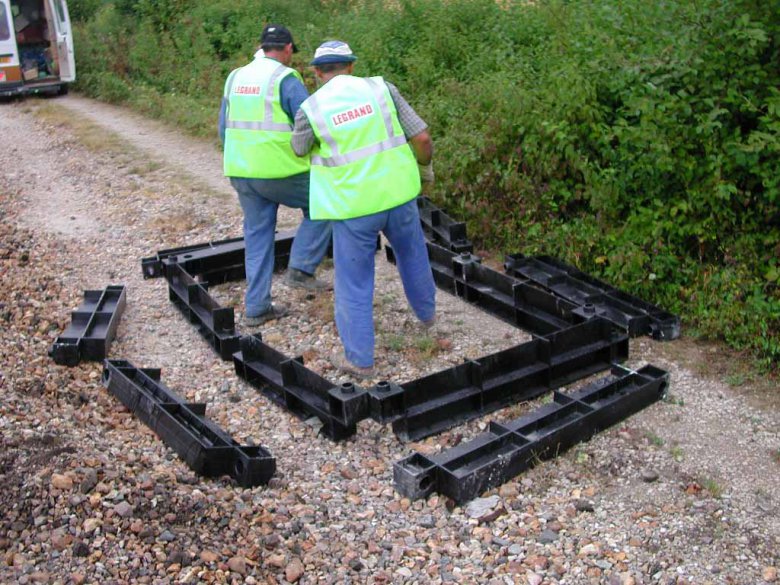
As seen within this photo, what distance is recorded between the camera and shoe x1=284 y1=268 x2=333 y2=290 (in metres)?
7.82

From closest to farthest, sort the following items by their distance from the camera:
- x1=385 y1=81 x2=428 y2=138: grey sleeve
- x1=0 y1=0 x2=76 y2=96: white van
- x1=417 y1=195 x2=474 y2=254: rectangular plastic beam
Answer: x1=385 y1=81 x2=428 y2=138: grey sleeve
x1=417 y1=195 x2=474 y2=254: rectangular plastic beam
x1=0 y1=0 x2=76 y2=96: white van

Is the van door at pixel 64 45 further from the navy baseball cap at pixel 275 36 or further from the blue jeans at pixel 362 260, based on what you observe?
the blue jeans at pixel 362 260

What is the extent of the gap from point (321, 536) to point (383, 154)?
7.87ft

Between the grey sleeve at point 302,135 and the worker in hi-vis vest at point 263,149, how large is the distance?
71 centimetres

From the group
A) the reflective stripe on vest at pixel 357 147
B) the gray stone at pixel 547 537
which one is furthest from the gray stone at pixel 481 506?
the reflective stripe on vest at pixel 357 147

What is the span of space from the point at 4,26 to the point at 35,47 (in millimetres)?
1816

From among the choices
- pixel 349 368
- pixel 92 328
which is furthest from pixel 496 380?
pixel 92 328

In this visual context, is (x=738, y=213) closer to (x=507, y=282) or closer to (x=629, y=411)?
(x=507, y=282)

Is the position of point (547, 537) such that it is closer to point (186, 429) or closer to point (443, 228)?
point (186, 429)

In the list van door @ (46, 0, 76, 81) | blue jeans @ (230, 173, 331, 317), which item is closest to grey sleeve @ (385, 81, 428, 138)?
blue jeans @ (230, 173, 331, 317)

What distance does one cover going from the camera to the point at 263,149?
22.2 feet

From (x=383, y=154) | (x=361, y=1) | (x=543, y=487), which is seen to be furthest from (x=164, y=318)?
(x=361, y=1)

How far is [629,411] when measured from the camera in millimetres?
5656

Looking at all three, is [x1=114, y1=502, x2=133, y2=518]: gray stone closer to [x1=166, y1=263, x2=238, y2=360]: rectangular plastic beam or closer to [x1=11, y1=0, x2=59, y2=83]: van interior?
[x1=166, y1=263, x2=238, y2=360]: rectangular plastic beam
